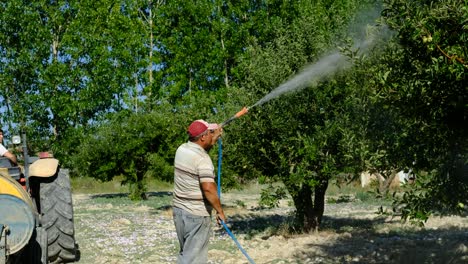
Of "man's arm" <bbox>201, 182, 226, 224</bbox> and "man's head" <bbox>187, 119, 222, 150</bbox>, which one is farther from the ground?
"man's head" <bbox>187, 119, 222, 150</bbox>

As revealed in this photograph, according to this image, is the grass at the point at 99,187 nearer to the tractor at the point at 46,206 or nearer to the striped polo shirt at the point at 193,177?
the tractor at the point at 46,206

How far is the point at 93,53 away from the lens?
A: 46500mm

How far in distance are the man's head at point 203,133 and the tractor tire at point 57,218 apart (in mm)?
3163

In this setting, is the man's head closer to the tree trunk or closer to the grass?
the tree trunk

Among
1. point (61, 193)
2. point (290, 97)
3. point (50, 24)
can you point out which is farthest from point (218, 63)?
point (61, 193)

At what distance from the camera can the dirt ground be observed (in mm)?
12602

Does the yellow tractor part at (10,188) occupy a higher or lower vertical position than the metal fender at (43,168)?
lower

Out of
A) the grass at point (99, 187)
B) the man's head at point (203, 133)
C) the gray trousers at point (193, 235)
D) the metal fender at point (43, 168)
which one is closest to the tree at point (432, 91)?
the man's head at point (203, 133)

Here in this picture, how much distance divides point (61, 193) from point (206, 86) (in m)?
39.8

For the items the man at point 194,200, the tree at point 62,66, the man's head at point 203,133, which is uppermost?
the tree at point 62,66

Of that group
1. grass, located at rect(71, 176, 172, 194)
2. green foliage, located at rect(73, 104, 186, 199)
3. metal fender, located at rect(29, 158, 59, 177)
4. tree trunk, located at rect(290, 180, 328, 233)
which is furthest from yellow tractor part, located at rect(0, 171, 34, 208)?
grass, located at rect(71, 176, 172, 194)

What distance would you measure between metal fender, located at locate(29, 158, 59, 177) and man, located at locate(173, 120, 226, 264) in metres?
2.96

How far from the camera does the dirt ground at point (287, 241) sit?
1260cm

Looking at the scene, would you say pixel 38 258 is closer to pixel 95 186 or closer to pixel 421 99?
pixel 421 99
